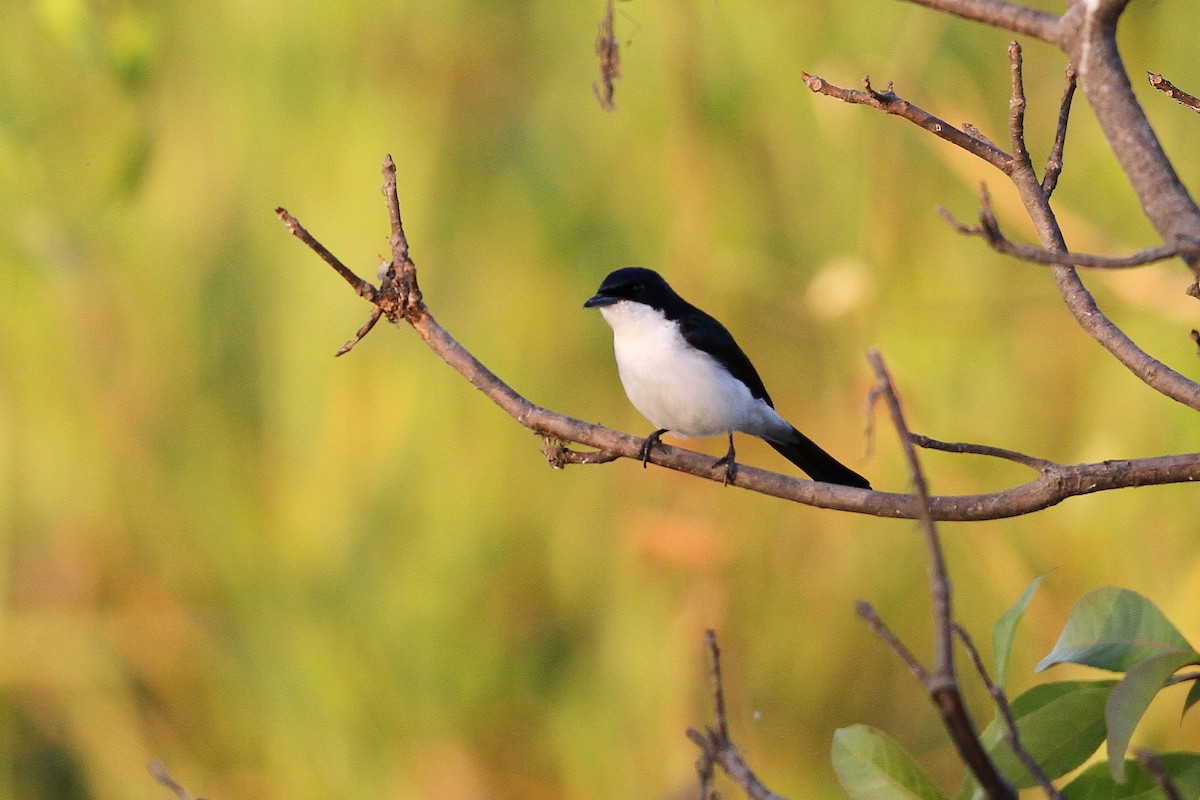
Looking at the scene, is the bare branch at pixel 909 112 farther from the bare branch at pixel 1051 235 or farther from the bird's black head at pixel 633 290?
the bird's black head at pixel 633 290

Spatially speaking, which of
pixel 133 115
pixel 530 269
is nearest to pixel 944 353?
pixel 530 269

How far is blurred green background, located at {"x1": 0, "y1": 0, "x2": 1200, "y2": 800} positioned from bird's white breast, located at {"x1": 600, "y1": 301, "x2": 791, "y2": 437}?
616mm

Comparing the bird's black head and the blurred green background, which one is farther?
the blurred green background

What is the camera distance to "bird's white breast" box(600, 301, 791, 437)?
218 cm

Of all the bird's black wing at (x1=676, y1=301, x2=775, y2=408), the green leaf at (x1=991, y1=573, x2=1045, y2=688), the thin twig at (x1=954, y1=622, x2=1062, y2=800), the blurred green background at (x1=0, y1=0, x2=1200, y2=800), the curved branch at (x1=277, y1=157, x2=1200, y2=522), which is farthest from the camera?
the blurred green background at (x1=0, y1=0, x2=1200, y2=800)

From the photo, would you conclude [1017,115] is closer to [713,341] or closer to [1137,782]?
[1137,782]

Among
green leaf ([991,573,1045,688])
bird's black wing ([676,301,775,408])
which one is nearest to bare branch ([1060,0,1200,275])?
green leaf ([991,573,1045,688])

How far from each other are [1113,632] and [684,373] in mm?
1308

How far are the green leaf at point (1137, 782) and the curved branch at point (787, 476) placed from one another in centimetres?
30

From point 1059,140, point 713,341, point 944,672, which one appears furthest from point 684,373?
point 944,672

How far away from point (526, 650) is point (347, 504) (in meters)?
0.54

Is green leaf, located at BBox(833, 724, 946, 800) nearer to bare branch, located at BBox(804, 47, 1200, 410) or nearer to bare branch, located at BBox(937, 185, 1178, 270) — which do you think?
bare branch, located at BBox(937, 185, 1178, 270)

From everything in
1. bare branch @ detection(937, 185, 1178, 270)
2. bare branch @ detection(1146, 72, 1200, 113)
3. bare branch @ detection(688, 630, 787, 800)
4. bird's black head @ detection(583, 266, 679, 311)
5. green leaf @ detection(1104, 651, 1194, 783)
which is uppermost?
bird's black head @ detection(583, 266, 679, 311)

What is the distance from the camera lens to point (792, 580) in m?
2.99
